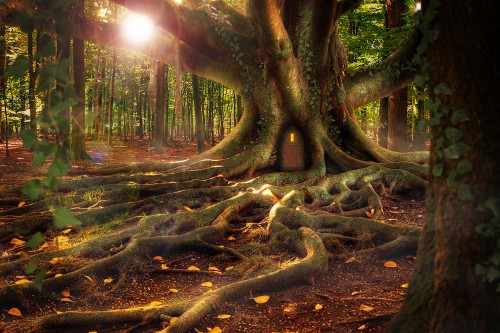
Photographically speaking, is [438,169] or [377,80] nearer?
[438,169]

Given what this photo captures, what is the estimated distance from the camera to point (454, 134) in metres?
1.85

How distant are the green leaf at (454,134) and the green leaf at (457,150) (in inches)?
1.0

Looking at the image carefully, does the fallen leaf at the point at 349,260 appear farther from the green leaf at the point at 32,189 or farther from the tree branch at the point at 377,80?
the tree branch at the point at 377,80

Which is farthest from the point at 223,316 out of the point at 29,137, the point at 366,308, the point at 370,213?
the point at 370,213

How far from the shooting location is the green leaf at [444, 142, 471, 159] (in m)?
1.83

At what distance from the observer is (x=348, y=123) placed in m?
9.59

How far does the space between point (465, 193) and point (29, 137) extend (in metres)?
1.79

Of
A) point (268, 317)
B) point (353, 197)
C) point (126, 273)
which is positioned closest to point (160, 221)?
point (126, 273)

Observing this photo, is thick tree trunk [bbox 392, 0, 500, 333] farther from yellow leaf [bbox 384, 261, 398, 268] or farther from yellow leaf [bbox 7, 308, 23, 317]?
yellow leaf [bbox 7, 308, 23, 317]

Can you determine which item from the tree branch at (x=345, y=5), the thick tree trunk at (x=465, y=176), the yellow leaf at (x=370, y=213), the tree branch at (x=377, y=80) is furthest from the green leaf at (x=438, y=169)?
the tree branch at (x=377, y=80)

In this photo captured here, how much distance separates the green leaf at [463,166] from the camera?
1844 millimetres

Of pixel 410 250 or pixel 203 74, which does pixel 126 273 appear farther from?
pixel 203 74

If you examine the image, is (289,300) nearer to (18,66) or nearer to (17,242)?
(18,66)

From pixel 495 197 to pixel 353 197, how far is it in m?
5.37
